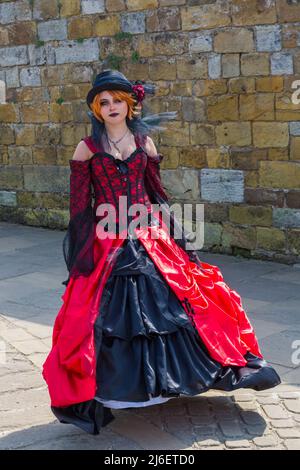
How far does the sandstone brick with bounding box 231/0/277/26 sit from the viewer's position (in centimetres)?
645

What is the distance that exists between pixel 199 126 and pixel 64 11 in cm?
219

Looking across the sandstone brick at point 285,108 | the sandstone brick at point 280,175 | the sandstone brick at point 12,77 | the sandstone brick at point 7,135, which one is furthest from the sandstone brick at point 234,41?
the sandstone brick at point 7,135

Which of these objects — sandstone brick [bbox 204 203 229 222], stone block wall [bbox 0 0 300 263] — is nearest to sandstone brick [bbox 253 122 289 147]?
stone block wall [bbox 0 0 300 263]

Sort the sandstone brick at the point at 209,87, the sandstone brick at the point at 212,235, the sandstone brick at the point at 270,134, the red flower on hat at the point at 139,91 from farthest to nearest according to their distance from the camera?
the sandstone brick at the point at 212,235, the sandstone brick at the point at 209,87, the sandstone brick at the point at 270,134, the red flower on hat at the point at 139,91

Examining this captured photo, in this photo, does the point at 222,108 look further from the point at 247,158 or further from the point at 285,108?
the point at 285,108

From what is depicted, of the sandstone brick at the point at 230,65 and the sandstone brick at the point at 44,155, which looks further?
the sandstone brick at the point at 44,155

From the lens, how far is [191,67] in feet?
23.2

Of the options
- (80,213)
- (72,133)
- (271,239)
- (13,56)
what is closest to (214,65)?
(271,239)

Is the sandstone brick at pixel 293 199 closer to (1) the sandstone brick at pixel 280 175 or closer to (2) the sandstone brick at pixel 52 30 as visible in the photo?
(1) the sandstone brick at pixel 280 175

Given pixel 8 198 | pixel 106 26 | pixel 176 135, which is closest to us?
pixel 176 135

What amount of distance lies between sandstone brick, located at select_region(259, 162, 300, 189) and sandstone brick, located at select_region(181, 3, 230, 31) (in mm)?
1348

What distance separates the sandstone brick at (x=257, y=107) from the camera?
6582 mm

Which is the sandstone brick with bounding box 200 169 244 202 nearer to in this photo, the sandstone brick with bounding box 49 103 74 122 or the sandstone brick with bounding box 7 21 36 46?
the sandstone brick with bounding box 49 103 74 122

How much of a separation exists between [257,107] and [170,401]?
359 centimetres
